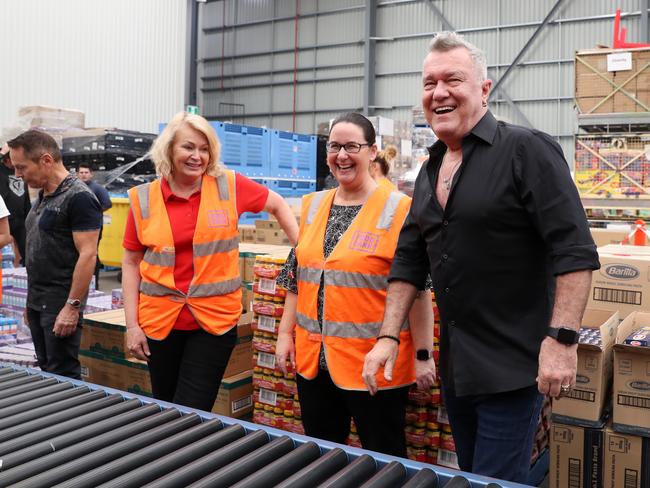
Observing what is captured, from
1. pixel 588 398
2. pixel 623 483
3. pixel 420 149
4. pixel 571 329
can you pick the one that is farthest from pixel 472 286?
pixel 420 149

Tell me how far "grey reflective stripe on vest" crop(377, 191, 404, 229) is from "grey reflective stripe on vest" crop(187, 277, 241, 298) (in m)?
0.76

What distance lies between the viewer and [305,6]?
18.4 meters

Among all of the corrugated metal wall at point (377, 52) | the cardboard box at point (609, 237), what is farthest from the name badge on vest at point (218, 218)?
the corrugated metal wall at point (377, 52)

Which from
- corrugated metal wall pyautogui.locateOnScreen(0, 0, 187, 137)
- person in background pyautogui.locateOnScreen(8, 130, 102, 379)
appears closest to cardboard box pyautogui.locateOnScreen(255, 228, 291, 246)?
person in background pyautogui.locateOnScreen(8, 130, 102, 379)

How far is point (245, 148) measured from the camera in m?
10.6

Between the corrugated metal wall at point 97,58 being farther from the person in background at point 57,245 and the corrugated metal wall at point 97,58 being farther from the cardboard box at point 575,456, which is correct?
the cardboard box at point 575,456

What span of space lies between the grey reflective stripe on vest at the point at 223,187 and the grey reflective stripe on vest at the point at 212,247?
0.19m

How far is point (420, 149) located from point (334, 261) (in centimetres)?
494

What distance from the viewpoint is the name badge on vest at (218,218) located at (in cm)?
265

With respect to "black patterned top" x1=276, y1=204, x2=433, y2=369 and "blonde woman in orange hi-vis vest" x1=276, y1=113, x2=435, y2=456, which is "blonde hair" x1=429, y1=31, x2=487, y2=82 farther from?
"black patterned top" x1=276, y1=204, x2=433, y2=369

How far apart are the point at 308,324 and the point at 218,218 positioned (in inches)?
25.4

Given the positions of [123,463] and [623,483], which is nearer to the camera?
[123,463]

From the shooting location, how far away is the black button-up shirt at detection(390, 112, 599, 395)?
164 cm

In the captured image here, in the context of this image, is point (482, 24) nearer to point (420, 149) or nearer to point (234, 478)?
point (420, 149)
